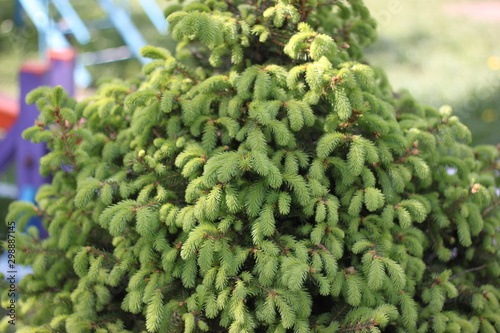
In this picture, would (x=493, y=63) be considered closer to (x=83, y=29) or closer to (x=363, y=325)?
(x=83, y=29)

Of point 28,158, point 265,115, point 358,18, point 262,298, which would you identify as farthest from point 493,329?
point 28,158

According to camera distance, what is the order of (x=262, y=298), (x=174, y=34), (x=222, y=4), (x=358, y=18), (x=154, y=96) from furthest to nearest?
(x=358, y=18), (x=222, y=4), (x=154, y=96), (x=174, y=34), (x=262, y=298)

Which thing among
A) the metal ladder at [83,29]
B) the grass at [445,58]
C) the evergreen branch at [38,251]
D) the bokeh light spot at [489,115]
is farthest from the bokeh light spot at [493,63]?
the evergreen branch at [38,251]

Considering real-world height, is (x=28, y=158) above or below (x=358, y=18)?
below

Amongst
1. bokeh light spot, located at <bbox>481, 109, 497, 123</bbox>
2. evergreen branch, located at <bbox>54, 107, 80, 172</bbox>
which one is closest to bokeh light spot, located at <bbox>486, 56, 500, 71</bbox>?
bokeh light spot, located at <bbox>481, 109, 497, 123</bbox>

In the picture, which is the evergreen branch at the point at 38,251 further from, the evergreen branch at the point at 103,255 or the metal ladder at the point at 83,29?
the metal ladder at the point at 83,29

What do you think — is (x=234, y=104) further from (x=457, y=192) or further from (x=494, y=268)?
(x=494, y=268)

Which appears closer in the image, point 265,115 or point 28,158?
point 265,115
